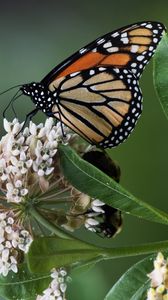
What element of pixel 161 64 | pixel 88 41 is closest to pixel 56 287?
pixel 161 64

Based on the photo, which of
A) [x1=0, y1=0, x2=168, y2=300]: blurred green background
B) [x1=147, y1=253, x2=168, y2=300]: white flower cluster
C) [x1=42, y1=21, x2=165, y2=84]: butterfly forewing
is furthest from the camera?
[x1=0, y1=0, x2=168, y2=300]: blurred green background

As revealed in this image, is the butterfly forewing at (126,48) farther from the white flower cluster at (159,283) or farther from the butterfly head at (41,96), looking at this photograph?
the white flower cluster at (159,283)

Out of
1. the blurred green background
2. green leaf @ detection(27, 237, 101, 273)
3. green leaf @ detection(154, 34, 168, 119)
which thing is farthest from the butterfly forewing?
the blurred green background

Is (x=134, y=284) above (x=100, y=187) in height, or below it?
below

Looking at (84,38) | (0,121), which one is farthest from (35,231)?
(84,38)

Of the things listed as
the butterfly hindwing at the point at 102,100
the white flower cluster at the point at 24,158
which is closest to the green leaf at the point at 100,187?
the white flower cluster at the point at 24,158

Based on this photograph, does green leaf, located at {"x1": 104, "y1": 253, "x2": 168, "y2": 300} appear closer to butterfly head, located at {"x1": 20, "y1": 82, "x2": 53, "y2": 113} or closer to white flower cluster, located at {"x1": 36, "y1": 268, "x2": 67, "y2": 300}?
white flower cluster, located at {"x1": 36, "y1": 268, "x2": 67, "y2": 300}

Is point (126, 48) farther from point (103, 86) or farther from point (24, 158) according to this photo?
point (24, 158)
